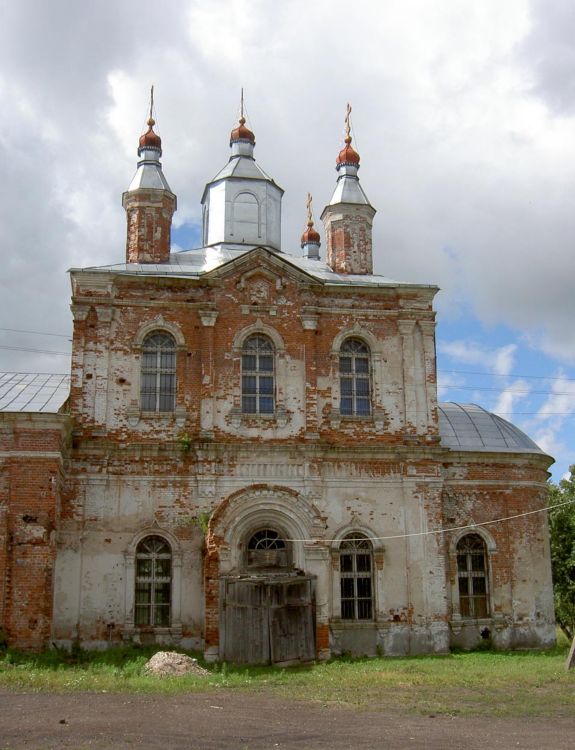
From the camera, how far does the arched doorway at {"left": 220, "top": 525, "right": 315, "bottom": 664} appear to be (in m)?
16.9

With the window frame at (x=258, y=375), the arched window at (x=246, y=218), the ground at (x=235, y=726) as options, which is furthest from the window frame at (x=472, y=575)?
the arched window at (x=246, y=218)

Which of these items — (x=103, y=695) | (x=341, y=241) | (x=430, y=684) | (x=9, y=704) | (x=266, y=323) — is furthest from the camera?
(x=341, y=241)

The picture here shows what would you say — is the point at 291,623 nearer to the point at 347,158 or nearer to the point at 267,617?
the point at 267,617

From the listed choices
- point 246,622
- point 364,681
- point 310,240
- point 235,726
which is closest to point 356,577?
point 246,622

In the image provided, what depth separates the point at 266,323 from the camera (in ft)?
64.0

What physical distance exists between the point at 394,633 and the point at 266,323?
7.20 m

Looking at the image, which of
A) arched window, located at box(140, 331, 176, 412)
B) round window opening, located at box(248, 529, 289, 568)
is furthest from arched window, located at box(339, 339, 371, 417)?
arched window, located at box(140, 331, 176, 412)

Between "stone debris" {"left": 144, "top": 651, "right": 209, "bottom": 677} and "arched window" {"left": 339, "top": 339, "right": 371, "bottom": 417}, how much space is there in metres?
6.41

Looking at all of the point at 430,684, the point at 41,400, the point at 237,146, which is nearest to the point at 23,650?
the point at 41,400

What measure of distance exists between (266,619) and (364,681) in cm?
284

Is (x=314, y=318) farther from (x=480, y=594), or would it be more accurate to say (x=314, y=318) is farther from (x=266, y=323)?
(x=480, y=594)

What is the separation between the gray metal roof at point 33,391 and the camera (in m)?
17.2

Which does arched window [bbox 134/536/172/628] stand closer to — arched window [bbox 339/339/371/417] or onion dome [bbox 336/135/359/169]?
arched window [bbox 339/339/371/417]

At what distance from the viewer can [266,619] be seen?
55.8 feet
